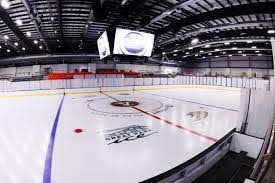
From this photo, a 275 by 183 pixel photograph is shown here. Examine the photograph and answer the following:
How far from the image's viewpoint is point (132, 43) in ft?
28.6

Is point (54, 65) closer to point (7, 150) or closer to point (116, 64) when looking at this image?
point (116, 64)

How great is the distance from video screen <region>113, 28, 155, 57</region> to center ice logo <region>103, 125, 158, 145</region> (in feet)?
19.9

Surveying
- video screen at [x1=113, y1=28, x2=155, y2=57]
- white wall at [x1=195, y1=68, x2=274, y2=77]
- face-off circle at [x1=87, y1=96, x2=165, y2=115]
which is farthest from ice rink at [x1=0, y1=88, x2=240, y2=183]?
Result: white wall at [x1=195, y1=68, x2=274, y2=77]

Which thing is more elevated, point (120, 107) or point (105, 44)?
point (105, 44)

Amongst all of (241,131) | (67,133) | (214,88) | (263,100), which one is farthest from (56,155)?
(214,88)

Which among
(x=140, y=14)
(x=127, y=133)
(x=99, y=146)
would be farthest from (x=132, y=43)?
(x=99, y=146)

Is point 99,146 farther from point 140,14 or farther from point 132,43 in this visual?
point 140,14

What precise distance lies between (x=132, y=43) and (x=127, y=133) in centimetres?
680

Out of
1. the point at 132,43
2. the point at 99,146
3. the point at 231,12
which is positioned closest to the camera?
the point at 99,146

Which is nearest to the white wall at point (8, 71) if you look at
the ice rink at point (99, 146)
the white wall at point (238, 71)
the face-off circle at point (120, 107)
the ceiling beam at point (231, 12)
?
the face-off circle at point (120, 107)

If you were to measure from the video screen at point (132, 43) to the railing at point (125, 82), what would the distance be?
3.25 metres

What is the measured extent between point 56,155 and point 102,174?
2.99 ft

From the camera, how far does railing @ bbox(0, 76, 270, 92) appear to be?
340 inches

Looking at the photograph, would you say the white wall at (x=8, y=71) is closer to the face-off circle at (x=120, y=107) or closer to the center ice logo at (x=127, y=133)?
the face-off circle at (x=120, y=107)
